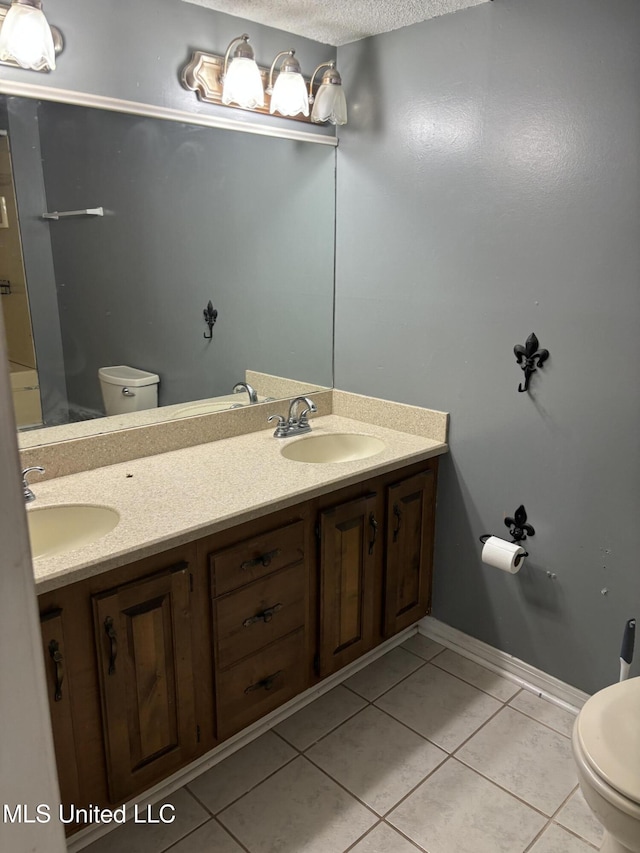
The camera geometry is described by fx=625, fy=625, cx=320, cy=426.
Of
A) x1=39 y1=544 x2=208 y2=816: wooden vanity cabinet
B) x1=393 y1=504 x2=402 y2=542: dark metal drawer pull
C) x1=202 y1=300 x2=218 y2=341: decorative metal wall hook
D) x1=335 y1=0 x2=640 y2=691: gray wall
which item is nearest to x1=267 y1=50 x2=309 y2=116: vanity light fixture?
x1=335 y1=0 x2=640 y2=691: gray wall

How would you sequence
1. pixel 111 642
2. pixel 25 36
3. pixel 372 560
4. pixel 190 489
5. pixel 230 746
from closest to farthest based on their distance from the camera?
pixel 111 642 → pixel 25 36 → pixel 190 489 → pixel 230 746 → pixel 372 560

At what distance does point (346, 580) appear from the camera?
2047 millimetres

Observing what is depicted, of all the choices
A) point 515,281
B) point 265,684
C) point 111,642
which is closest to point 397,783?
point 265,684

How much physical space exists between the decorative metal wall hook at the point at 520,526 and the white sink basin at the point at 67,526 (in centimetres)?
128

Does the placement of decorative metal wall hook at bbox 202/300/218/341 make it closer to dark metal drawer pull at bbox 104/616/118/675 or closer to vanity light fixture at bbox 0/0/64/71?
vanity light fixture at bbox 0/0/64/71

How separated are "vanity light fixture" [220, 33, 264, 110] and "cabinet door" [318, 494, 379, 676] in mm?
1366

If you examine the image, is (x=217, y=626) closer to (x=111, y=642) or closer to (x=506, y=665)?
(x=111, y=642)

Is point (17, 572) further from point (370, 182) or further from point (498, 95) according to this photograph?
point (370, 182)

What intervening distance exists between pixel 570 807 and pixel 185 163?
225 centimetres

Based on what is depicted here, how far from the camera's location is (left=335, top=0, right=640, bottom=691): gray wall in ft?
5.72

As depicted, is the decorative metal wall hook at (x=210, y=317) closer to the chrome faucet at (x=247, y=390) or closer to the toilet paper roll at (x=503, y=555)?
the chrome faucet at (x=247, y=390)

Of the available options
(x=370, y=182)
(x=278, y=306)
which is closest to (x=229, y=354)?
(x=278, y=306)

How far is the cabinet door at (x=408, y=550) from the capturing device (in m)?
2.17

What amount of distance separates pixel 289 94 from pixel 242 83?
7.6 inches
